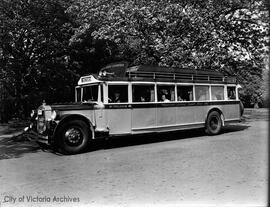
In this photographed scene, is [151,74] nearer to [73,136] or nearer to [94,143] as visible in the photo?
[94,143]

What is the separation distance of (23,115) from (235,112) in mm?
12293

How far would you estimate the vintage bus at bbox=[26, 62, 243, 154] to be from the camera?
994cm

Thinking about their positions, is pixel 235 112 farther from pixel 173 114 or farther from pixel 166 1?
pixel 166 1

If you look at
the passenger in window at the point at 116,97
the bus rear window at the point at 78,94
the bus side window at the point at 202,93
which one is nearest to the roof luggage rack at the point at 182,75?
the bus side window at the point at 202,93

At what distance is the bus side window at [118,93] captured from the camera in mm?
10746

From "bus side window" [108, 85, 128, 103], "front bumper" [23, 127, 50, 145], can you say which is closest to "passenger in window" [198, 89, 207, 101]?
"bus side window" [108, 85, 128, 103]

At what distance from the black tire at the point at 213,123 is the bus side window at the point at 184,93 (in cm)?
128

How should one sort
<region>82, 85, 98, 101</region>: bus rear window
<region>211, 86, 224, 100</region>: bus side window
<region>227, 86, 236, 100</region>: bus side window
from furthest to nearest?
<region>227, 86, 236, 100</region>: bus side window < <region>211, 86, 224, 100</region>: bus side window < <region>82, 85, 98, 101</region>: bus rear window

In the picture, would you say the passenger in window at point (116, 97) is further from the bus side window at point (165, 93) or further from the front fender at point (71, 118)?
the bus side window at point (165, 93)

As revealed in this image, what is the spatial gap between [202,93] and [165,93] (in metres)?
2.00

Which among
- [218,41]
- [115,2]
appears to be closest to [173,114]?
[218,41]

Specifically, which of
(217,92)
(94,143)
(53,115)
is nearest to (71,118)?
(53,115)

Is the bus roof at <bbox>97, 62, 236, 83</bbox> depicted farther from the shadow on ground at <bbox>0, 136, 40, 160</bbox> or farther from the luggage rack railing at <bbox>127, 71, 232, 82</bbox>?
→ the shadow on ground at <bbox>0, 136, 40, 160</bbox>

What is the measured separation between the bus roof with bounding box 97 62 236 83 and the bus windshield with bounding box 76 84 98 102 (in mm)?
530
